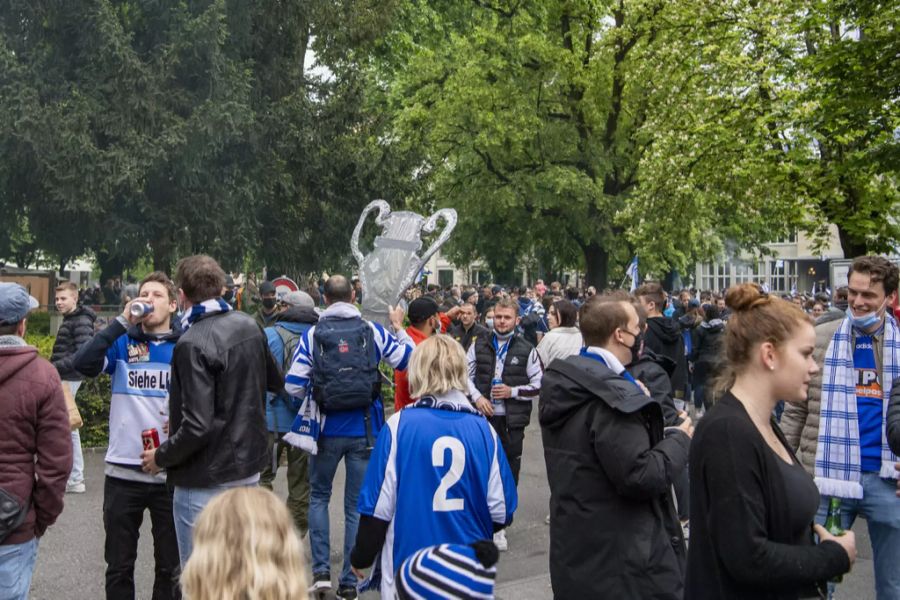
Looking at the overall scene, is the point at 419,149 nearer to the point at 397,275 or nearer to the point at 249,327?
the point at 397,275

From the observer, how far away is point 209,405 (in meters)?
4.51

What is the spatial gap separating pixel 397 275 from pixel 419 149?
1599cm

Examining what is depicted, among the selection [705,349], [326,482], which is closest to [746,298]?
[326,482]

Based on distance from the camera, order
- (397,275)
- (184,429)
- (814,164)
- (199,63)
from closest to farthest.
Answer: (184,429), (397,275), (814,164), (199,63)

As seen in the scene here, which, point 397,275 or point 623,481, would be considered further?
point 397,275

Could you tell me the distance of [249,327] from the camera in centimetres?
479

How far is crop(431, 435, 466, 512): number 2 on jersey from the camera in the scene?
3900 millimetres

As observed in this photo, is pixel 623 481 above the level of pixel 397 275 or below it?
below

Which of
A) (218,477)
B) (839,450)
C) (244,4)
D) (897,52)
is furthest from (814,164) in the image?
(218,477)

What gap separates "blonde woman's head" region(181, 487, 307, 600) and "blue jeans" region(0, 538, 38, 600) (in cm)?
215

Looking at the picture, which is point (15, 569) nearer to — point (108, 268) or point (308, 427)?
point (308, 427)

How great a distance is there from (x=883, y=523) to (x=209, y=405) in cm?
327

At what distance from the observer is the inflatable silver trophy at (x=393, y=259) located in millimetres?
11375

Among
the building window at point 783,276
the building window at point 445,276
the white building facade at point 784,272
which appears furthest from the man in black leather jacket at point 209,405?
the building window at point 445,276
